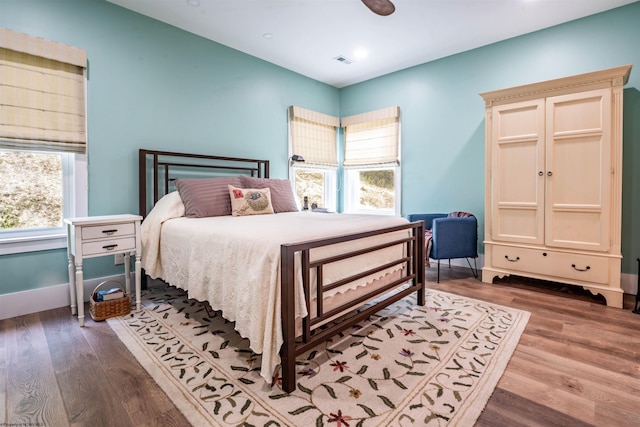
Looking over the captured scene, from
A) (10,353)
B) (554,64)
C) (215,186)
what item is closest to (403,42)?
(554,64)

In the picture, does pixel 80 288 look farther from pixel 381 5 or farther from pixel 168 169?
pixel 381 5

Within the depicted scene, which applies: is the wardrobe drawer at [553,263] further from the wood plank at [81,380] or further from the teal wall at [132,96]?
the wood plank at [81,380]

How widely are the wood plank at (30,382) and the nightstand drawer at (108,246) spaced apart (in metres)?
0.62

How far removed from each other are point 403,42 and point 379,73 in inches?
38.3

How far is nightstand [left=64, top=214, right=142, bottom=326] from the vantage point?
2.25m

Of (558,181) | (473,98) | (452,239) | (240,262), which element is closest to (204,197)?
(240,262)

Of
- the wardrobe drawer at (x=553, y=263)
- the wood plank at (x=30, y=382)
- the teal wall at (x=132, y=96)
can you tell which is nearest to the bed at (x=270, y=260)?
the teal wall at (x=132, y=96)

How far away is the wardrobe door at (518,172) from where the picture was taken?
3.04m

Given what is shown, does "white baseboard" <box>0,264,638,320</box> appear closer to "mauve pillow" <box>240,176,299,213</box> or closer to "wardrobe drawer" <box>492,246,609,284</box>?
"mauve pillow" <box>240,176,299,213</box>

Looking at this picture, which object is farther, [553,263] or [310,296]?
[553,263]

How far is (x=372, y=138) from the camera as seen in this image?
4.91 metres

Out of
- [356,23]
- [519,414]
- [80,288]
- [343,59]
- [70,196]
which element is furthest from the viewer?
[343,59]

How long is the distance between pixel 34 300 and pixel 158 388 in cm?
182

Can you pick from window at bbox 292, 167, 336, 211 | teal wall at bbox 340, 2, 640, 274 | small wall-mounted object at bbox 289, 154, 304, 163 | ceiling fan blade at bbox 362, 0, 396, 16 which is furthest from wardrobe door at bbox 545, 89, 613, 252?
window at bbox 292, 167, 336, 211
